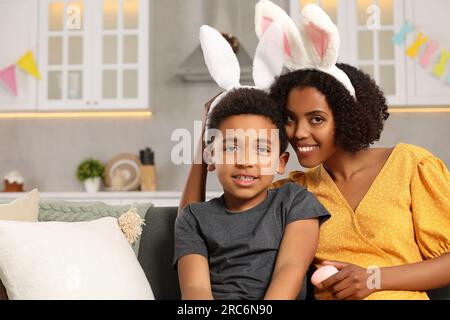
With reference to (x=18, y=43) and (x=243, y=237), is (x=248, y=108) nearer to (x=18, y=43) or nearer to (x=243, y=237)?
(x=243, y=237)

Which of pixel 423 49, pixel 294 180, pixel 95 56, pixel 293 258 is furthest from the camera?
pixel 95 56

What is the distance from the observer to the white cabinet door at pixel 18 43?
361cm

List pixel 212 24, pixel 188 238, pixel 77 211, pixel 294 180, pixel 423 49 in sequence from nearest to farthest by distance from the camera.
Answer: pixel 188 238, pixel 294 180, pixel 77 211, pixel 423 49, pixel 212 24

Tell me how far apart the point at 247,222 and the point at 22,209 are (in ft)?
2.15

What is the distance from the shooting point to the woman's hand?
1214 mm

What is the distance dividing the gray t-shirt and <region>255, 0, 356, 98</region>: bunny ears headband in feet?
1.00

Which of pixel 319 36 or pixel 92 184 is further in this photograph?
pixel 92 184

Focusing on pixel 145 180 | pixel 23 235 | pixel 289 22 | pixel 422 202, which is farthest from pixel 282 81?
pixel 145 180

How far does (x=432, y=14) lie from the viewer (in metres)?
3.52

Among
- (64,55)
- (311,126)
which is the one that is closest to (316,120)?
(311,126)

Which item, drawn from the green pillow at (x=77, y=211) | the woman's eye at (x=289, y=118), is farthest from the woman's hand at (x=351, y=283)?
the green pillow at (x=77, y=211)

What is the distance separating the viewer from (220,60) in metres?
1.45
